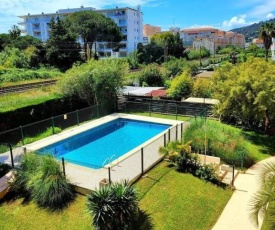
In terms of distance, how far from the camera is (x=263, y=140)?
1831cm

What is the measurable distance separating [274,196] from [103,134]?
16477mm

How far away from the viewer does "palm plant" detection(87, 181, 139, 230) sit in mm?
9008

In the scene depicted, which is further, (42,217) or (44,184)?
(44,184)

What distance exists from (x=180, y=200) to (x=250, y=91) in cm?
914

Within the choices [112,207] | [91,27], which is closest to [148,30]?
[91,27]

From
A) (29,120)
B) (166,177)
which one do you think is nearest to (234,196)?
(166,177)

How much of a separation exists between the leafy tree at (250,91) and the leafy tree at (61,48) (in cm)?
4204

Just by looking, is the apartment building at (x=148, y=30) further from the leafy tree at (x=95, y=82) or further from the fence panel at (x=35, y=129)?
the fence panel at (x=35, y=129)

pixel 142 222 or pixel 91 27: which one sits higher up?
pixel 91 27

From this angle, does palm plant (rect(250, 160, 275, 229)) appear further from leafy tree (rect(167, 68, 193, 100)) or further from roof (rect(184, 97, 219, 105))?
leafy tree (rect(167, 68, 193, 100))

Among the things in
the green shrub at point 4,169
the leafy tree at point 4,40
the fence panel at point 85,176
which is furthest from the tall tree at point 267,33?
the leafy tree at point 4,40

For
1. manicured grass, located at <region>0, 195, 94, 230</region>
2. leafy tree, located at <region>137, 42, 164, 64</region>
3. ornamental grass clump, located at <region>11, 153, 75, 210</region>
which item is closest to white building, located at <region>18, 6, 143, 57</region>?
leafy tree, located at <region>137, 42, 164, 64</region>

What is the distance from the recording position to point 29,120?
20625 millimetres

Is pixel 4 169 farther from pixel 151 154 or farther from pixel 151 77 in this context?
pixel 151 77
